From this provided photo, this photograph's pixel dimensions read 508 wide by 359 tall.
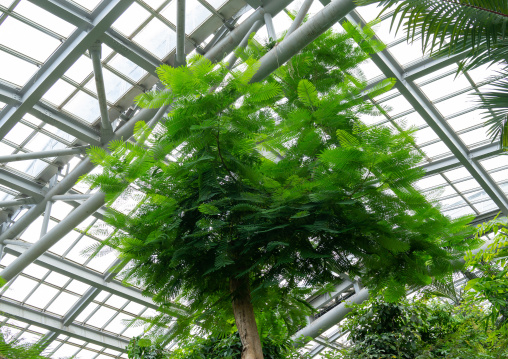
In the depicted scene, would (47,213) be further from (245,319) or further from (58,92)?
(245,319)

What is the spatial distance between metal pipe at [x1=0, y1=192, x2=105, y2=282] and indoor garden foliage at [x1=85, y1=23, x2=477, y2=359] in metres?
7.32

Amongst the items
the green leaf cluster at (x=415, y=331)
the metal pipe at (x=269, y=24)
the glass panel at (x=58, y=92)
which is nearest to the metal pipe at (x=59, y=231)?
the glass panel at (x=58, y=92)

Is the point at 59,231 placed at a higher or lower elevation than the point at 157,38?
lower

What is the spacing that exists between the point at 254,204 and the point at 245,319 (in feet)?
2.64

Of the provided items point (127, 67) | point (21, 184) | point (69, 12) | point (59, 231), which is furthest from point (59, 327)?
point (69, 12)

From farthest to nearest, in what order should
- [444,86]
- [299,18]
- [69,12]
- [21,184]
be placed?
[444,86]
[21,184]
[69,12]
[299,18]

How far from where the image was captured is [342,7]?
714 cm

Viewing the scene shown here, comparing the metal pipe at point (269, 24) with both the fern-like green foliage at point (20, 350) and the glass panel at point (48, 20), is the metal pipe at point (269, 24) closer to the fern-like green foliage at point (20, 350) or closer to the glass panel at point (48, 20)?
the glass panel at point (48, 20)

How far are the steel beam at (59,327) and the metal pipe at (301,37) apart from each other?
14.3m

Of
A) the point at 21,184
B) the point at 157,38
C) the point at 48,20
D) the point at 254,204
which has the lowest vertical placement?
the point at 254,204

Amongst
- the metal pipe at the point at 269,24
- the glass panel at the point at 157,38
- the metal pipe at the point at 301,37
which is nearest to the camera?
the metal pipe at the point at 301,37

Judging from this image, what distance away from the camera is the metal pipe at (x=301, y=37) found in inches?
211

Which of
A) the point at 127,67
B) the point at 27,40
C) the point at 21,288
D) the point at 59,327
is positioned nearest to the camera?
the point at 27,40

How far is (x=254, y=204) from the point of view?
3.62 meters
